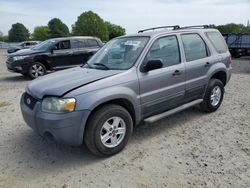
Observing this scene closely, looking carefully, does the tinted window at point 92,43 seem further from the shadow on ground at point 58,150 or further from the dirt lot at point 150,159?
the shadow on ground at point 58,150

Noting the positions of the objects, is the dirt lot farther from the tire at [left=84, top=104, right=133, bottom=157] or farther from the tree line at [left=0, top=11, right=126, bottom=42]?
the tree line at [left=0, top=11, right=126, bottom=42]

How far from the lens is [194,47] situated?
202 inches

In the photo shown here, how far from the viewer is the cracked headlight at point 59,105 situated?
344 cm

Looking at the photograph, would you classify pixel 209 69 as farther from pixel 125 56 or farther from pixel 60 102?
pixel 60 102

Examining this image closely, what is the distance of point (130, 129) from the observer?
13.3 ft

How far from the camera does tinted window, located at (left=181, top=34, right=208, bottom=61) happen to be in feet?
16.2

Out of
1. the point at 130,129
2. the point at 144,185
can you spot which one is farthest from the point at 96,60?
the point at 144,185

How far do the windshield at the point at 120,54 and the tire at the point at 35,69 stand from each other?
6.48 metres

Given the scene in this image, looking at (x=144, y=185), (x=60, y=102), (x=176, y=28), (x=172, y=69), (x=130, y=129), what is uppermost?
(x=176, y=28)

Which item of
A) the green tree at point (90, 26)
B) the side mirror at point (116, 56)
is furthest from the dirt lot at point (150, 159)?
the green tree at point (90, 26)

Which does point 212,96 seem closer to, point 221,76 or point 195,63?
point 221,76

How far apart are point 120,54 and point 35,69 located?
7.21m

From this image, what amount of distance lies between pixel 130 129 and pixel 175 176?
1.02 metres

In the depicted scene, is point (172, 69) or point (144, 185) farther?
point (172, 69)
